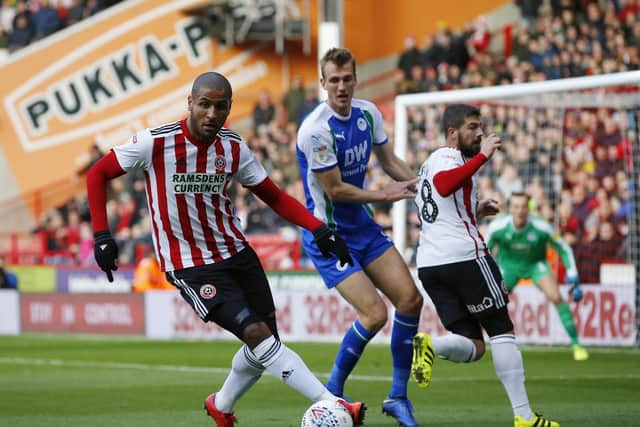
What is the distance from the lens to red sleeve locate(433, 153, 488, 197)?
7.71 meters

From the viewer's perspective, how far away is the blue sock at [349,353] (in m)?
8.77

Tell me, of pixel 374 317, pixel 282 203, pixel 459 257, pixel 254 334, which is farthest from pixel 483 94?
pixel 254 334

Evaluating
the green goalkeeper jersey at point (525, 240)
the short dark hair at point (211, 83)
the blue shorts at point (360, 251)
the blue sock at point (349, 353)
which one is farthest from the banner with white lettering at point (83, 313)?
the short dark hair at point (211, 83)

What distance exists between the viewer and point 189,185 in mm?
7273

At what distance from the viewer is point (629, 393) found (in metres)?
10.3

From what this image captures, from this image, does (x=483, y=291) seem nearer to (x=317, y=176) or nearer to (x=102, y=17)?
(x=317, y=176)

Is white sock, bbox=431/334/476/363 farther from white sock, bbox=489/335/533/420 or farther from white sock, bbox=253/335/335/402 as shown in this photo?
white sock, bbox=253/335/335/402

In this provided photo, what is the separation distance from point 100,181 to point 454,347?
8.26 ft

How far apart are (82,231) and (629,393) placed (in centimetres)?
1698

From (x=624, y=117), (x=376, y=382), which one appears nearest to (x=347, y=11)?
(x=624, y=117)

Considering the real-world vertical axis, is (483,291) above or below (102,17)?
below

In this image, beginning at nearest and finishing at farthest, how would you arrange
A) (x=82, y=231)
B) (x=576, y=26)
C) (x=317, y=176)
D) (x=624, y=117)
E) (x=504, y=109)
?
(x=317, y=176) < (x=624, y=117) < (x=504, y=109) < (x=576, y=26) < (x=82, y=231)

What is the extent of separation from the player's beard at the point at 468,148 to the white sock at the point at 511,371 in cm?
117

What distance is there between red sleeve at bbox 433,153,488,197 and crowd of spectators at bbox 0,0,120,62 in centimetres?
2404
